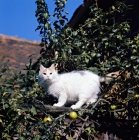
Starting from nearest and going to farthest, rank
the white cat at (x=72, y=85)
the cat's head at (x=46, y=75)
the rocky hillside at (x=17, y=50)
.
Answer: the white cat at (x=72, y=85) → the cat's head at (x=46, y=75) → the rocky hillside at (x=17, y=50)

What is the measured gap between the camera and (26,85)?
403cm

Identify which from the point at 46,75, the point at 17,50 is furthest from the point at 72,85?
the point at 17,50

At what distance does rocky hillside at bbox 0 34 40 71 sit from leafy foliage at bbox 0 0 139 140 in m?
4.81

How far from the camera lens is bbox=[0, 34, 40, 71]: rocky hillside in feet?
31.7

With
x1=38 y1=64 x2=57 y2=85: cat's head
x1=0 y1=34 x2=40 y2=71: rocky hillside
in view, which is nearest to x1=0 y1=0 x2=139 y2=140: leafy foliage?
x1=38 y1=64 x2=57 y2=85: cat's head

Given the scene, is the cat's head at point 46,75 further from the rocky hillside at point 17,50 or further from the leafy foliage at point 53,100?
the rocky hillside at point 17,50

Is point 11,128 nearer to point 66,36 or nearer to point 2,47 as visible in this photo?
point 66,36

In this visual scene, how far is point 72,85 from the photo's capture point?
399 cm

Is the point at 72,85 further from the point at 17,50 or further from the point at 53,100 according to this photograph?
the point at 17,50

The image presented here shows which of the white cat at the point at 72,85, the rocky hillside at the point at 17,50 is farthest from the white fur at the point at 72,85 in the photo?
the rocky hillside at the point at 17,50

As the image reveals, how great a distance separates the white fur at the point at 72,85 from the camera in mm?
3854

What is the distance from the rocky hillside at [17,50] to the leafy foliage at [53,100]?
4806 millimetres

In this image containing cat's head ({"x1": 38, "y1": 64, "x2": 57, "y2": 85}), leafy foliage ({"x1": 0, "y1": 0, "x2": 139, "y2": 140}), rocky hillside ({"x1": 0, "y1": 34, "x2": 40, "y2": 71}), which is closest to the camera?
leafy foliage ({"x1": 0, "y1": 0, "x2": 139, "y2": 140})

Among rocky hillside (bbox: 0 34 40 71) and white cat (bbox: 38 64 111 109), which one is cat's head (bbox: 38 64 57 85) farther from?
rocky hillside (bbox: 0 34 40 71)
